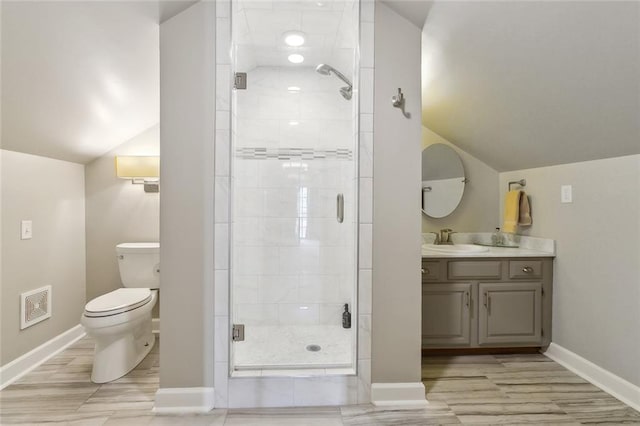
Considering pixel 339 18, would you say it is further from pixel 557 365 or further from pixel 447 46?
pixel 557 365

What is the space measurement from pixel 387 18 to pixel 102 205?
8.57ft

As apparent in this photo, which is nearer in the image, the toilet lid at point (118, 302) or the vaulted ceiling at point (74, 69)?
the vaulted ceiling at point (74, 69)

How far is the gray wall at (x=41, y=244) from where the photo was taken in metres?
1.89

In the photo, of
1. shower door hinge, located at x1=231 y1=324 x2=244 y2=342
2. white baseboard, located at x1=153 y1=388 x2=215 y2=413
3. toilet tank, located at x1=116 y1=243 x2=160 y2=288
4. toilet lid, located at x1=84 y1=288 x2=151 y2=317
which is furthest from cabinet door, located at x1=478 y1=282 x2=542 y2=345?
toilet tank, located at x1=116 y1=243 x2=160 y2=288

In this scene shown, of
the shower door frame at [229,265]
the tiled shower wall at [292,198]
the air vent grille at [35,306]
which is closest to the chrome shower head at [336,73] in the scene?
the tiled shower wall at [292,198]

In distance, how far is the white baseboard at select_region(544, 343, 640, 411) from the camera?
1711mm

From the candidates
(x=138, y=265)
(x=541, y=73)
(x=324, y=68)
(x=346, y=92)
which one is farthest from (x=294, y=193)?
(x=541, y=73)

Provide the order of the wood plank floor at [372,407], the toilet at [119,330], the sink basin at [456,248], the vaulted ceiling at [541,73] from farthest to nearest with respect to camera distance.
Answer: the sink basin at [456,248] → the toilet at [119,330] → the wood plank floor at [372,407] → the vaulted ceiling at [541,73]

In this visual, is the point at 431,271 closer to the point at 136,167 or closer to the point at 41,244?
the point at 136,167

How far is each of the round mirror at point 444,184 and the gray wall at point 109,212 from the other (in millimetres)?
2395

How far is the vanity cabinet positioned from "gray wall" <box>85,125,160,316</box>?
2329 millimetres

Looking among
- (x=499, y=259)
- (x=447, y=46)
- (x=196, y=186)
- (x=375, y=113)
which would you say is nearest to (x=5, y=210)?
(x=196, y=186)

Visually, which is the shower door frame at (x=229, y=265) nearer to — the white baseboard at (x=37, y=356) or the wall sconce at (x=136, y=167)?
the wall sconce at (x=136, y=167)

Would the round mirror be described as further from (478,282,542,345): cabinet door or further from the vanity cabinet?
(478,282,542,345): cabinet door
